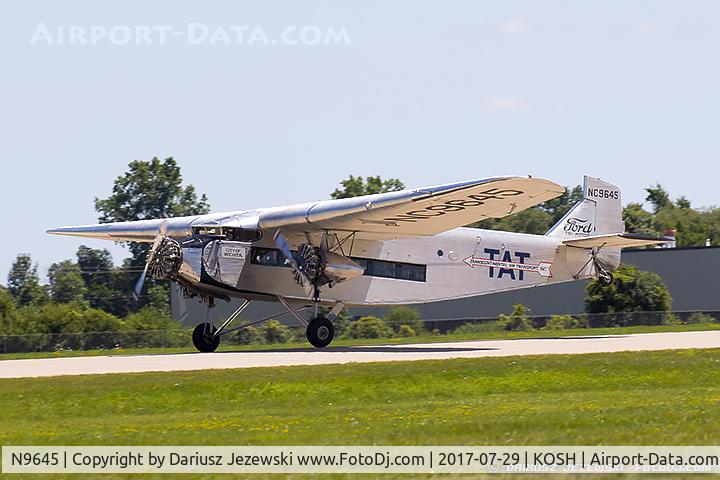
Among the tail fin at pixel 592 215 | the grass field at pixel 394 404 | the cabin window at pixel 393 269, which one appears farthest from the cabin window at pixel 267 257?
the tail fin at pixel 592 215

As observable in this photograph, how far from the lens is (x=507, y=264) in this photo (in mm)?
36344

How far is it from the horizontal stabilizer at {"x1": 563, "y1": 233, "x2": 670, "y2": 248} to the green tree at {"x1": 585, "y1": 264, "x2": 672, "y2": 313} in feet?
53.4

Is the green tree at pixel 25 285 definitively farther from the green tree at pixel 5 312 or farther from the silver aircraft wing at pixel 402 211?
the silver aircraft wing at pixel 402 211

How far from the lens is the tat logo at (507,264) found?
35.9 meters

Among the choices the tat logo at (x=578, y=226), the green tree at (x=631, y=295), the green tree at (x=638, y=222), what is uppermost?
→ the green tree at (x=638, y=222)

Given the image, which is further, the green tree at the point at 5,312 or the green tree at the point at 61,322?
the green tree at the point at 5,312

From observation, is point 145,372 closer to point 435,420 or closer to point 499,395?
point 499,395

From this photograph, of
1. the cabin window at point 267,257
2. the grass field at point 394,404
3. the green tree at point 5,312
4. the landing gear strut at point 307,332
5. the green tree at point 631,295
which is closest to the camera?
the grass field at point 394,404

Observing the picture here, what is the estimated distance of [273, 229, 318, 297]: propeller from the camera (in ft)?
104

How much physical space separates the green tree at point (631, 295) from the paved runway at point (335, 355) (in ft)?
59.2

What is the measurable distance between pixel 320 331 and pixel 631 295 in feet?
83.0

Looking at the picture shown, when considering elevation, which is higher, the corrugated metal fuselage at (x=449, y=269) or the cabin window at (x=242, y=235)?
the cabin window at (x=242, y=235)

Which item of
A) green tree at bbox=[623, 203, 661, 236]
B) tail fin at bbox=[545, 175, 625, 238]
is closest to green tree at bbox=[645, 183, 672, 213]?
green tree at bbox=[623, 203, 661, 236]
